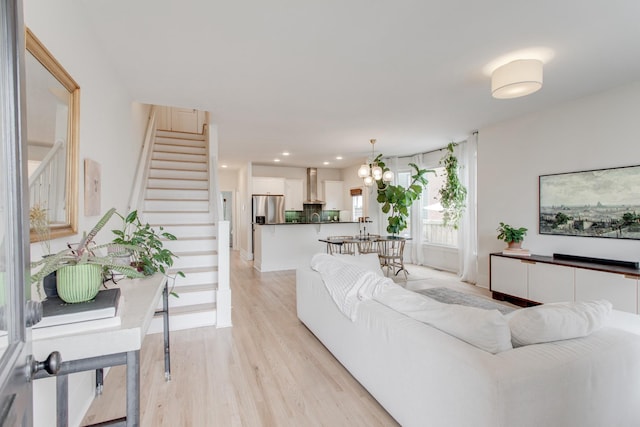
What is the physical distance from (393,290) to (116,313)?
1.56 metres

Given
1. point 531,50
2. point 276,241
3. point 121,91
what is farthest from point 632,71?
point 276,241

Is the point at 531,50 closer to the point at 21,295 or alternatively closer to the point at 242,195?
the point at 21,295

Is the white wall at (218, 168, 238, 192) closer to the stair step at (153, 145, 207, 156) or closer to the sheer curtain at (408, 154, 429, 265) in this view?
the stair step at (153, 145, 207, 156)

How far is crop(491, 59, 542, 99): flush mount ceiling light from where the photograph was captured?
2.59 meters

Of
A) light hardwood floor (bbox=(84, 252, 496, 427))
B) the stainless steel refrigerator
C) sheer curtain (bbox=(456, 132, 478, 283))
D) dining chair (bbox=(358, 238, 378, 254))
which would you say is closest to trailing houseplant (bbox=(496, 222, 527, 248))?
sheer curtain (bbox=(456, 132, 478, 283))

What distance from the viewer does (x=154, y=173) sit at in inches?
200

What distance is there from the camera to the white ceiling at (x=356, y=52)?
2020 millimetres

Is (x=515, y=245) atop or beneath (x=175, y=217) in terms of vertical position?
beneath

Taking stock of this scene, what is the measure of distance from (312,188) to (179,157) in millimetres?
4035

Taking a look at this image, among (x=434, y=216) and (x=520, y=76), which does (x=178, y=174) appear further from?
(x=434, y=216)

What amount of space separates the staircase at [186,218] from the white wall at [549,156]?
4338mm

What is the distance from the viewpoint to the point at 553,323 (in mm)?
1344

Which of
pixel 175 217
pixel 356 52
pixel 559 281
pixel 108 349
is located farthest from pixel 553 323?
pixel 175 217

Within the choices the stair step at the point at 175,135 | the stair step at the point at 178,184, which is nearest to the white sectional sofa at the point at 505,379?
the stair step at the point at 178,184
